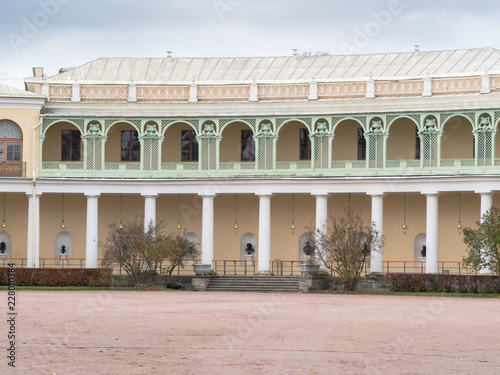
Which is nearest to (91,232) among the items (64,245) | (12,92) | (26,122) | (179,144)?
(64,245)

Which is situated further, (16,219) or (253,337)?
(16,219)

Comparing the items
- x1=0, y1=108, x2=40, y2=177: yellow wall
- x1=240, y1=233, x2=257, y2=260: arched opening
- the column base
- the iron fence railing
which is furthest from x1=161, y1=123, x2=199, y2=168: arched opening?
the column base

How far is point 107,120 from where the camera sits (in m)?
54.3

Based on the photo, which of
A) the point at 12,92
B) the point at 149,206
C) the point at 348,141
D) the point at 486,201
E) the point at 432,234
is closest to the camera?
the point at 486,201

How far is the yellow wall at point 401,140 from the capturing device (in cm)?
5488

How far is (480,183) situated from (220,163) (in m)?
13.7

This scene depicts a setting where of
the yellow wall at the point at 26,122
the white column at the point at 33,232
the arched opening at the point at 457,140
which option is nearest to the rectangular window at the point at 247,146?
the arched opening at the point at 457,140

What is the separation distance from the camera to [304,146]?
56.4 m

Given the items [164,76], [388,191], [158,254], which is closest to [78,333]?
[158,254]

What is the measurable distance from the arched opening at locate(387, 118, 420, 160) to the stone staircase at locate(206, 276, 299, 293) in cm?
1037

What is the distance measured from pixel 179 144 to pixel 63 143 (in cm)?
639

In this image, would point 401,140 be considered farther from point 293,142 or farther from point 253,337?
point 253,337

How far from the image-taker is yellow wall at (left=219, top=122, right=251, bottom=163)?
57312 millimetres

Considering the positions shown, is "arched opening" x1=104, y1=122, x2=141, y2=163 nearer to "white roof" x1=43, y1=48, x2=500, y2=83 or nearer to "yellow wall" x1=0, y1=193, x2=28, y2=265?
"white roof" x1=43, y1=48, x2=500, y2=83
